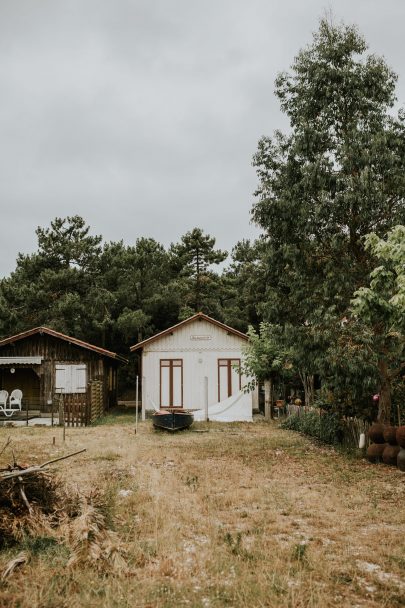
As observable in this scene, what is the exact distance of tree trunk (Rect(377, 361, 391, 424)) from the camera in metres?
11.8

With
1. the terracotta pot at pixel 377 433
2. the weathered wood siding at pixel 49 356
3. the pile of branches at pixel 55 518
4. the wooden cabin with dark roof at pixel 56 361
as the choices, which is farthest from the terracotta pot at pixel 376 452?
the weathered wood siding at pixel 49 356

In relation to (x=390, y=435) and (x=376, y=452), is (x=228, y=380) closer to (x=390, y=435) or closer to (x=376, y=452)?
(x=376, y=452)

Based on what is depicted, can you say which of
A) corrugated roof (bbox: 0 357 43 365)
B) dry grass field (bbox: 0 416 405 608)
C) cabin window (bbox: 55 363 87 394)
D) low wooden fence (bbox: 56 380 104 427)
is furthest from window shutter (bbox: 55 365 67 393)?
dry grass field (bbox: 0 416 405 608)

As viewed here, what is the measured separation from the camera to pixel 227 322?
116 feet

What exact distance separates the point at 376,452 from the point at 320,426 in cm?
355

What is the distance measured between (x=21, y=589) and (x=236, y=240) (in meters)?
48.7

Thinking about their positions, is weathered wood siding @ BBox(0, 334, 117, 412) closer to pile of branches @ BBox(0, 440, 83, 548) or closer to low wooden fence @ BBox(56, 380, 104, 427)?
low wooden fence @ BBox(56, 380, 104, 427)

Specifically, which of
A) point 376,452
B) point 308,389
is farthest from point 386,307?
point 308,389

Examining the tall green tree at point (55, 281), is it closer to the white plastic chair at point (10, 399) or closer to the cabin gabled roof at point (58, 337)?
the cabin gabled roof at point (58, 337)

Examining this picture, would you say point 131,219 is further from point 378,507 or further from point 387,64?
point 378,507

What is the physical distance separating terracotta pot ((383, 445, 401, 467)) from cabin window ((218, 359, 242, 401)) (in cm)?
1181

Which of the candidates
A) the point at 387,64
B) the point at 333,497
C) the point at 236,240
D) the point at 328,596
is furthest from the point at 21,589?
the point at 236,240

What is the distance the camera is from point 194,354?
22.8 metres

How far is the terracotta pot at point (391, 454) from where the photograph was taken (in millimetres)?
10695
